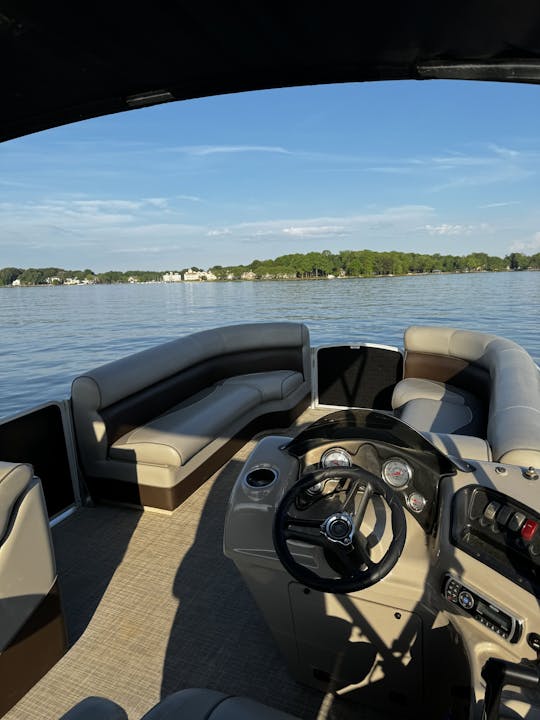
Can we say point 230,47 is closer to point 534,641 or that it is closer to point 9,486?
point 9,486

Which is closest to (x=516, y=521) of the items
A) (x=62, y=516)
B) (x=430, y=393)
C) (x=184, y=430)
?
(x=184, y=430)

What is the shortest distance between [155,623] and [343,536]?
1217mm

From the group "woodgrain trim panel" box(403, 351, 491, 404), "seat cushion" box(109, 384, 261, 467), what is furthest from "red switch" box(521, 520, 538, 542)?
"woodgrain trim panel" box(403, 351, 491, 404)

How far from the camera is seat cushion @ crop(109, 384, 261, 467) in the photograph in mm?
2873

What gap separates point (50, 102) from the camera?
1.90m

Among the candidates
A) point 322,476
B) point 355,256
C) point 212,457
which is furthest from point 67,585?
point 355,256

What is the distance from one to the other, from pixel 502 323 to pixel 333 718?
49.8 feet

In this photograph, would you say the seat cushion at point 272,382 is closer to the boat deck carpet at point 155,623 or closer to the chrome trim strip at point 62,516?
the boat deck carpet at point 155,623

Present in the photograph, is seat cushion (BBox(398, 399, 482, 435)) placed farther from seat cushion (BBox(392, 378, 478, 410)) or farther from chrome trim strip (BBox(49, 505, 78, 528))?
chrome trim strip (BBox(49, 505, 78, 528))

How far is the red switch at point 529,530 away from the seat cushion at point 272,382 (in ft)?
9.69

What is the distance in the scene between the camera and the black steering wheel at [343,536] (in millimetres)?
1193

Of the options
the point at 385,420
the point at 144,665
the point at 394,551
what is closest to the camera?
the point at 394,551

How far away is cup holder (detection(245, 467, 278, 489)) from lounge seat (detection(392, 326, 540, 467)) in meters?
0.83

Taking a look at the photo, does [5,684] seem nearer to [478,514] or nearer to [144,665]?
[144,665]
